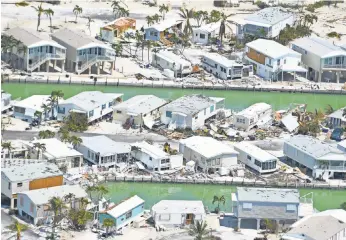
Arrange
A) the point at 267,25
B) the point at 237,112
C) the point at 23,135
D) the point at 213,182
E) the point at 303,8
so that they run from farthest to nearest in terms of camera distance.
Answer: the point at 303,8 → the point at 267,25 → the point at 237,112 → the point at 23,135 → the point at 213,182

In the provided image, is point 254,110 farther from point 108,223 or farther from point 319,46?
point 108,223

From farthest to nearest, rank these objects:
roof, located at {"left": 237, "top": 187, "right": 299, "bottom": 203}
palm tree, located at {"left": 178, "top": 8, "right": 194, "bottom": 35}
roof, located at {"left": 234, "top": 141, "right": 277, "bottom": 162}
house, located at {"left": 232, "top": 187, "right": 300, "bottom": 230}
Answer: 1. palm tree, located at {"left": 178, "top": 8, "right": 194, "bottom": 35}
2. roof, located at {"left": 234, "top": 141, "right": 277, "bottom": 162}
3. roof, located at {"left": 237, "top": 187, "right": 299, "bottom": 203}
4. house, located at {"left": 232, "top": 187, "right": 300, "bottom": 230}

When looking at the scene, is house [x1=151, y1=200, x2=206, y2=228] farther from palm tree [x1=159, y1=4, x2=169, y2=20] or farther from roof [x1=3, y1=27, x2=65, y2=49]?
palm tree [x1=159, y1=4, x2=169, y2=20]

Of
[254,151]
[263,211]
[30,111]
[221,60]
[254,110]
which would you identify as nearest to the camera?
[263,211]

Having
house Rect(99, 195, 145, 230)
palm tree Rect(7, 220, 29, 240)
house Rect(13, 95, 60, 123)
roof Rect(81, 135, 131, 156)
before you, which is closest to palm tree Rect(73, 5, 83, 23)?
house Rect(13, 95, 60, 123)

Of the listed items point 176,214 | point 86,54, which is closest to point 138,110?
point 86,54

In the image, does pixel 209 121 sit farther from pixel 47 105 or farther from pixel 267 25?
pixel 267 25

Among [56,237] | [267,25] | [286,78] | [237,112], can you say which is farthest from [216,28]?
[56,237]
